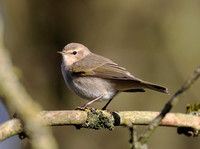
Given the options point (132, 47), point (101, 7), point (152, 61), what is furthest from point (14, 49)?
point (152, 61)

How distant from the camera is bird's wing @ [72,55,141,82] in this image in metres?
4.39

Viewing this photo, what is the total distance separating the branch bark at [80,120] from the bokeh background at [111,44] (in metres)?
3.81

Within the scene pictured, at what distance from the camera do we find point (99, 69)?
4.65 meters

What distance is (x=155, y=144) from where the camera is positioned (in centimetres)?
717

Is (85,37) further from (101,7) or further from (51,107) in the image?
(51,107)

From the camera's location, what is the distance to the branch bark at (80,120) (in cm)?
261

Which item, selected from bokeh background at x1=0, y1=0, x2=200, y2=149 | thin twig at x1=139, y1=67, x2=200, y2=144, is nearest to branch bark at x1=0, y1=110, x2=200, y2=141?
thin twig at x1=139, y1=67, x2=200, y2=144

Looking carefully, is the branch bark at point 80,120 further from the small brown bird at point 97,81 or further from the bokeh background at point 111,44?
the bokeh background at point 111,44

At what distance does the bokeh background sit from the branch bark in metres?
3.81

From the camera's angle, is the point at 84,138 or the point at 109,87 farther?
the point at 84,138

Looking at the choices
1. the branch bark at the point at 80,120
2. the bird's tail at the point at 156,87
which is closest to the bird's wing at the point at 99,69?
the bird's tail at the point at 156,87

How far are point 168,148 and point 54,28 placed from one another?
4183 millimetres

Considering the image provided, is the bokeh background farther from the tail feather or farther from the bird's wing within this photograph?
the tail feather

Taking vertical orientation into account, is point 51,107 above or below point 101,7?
below
